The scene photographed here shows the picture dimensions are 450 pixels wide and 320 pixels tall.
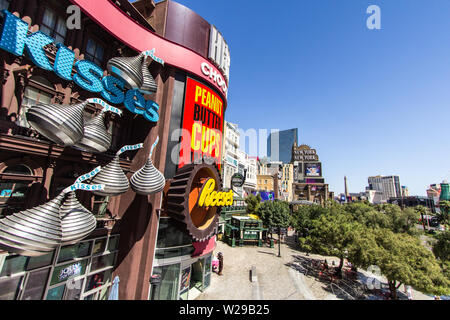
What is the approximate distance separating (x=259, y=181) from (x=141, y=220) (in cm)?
9396

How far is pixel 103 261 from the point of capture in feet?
42.4

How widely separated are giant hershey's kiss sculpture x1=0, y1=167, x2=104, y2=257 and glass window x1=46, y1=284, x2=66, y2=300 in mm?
5311

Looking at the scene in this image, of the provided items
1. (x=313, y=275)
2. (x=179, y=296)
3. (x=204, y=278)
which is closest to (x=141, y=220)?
(x=179, y=296)

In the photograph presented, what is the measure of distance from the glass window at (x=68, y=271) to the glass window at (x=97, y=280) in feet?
2.74

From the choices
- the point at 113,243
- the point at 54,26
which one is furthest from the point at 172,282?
the point at 54,26

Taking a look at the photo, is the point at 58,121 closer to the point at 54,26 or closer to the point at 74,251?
the point at 54,26

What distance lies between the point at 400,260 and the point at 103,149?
21.9 m

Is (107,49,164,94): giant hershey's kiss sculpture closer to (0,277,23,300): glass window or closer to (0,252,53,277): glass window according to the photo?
(0,252,53,277): glass window

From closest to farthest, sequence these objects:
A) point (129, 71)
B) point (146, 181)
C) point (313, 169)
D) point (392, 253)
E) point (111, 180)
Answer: point (111, 180)
point (129, 71)
point (146, 181)
point (392, 253)
point (313, 169)

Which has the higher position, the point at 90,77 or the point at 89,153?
the point at 90,77

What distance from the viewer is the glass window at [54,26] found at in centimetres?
1059

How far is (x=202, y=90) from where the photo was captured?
18.1 meters

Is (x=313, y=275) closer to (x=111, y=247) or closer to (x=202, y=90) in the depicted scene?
(x=111, y=247)

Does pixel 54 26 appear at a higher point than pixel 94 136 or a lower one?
higher
